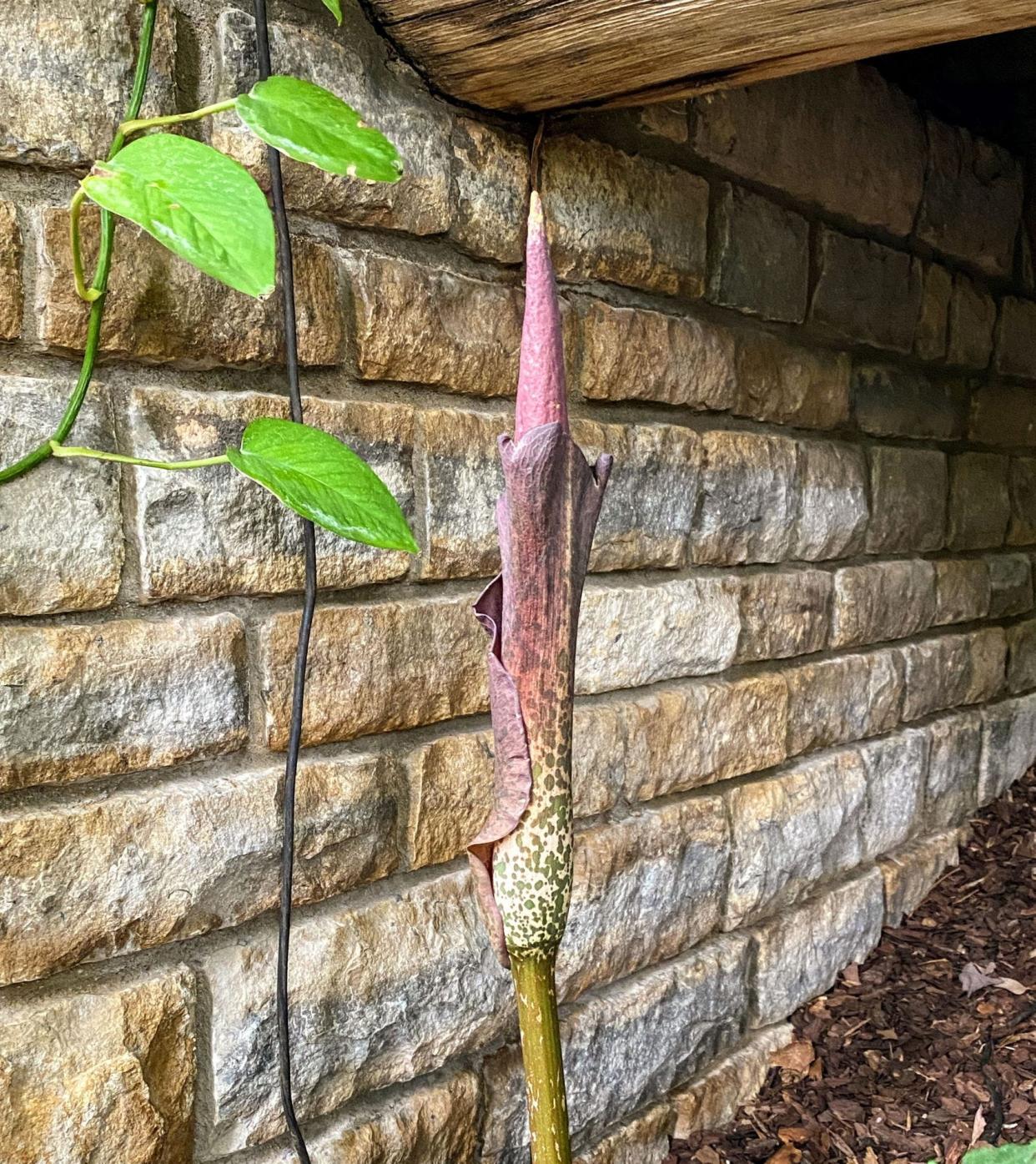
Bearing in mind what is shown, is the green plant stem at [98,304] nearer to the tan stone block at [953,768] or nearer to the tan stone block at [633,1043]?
the tan stone block at [633,1043]

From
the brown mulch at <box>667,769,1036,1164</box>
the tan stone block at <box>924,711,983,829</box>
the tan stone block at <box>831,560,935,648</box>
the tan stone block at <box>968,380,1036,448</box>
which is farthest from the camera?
the tan stone block at <box>968,380,1036,448</box>

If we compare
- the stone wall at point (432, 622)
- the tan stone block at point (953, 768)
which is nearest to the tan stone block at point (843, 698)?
the stone wall at point (432, 622)

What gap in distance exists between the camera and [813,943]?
1856 millimetres

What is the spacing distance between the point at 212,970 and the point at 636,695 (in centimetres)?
71

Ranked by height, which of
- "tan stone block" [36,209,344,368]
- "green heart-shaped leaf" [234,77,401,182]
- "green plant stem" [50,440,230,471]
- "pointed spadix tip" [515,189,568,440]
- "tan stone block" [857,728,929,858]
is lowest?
"tan stone block" [857,728,929,858]

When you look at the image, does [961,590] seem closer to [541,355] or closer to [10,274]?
[541,355]

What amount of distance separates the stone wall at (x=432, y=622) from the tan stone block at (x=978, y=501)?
0.26 m

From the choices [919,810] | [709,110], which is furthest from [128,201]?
[919,810]

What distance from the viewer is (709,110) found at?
1.55 meters

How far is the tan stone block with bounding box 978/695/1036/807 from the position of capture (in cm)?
241

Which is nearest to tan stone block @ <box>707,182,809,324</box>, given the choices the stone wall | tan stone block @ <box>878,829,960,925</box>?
the stone wall

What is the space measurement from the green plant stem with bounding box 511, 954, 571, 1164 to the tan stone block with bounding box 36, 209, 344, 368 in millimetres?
606

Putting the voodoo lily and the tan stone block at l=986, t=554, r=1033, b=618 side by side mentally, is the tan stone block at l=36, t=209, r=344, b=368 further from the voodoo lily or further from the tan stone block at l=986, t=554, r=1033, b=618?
the tan stone block at l=986, t=554, r=1033, b=618

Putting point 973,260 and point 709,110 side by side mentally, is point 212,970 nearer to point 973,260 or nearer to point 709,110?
point 709,110
